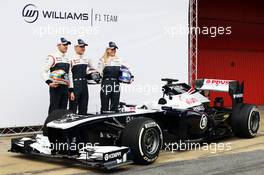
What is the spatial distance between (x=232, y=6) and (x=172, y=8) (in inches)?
210

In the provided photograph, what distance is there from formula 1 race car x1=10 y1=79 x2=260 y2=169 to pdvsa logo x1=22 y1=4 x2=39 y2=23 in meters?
2.96

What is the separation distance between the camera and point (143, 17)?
42.7ft

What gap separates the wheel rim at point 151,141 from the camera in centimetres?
811

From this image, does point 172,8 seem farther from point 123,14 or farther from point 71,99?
point 71,99

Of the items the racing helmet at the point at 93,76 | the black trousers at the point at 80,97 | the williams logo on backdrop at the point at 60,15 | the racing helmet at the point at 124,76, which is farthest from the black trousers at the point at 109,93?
the williams logo on backdrop at the point at 60,15

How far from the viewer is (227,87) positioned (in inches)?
431

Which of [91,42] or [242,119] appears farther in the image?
[91,42]

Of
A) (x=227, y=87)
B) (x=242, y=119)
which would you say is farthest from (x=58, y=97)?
(x=242, y=119)

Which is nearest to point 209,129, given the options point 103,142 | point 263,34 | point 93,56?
point 103,142

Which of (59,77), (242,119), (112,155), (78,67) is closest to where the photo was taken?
(112,155)

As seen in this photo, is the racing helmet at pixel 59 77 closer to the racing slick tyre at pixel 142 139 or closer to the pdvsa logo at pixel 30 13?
the pdvsa logo at pixel 30 13

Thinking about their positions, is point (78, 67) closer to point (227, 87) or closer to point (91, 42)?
point (91, 42)

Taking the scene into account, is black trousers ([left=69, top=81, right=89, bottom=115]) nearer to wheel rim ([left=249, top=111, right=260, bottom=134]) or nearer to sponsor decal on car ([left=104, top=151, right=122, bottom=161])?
wheel rim ([left=249, top=111, right=260, bottom=134])

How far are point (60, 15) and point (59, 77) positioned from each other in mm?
1550
